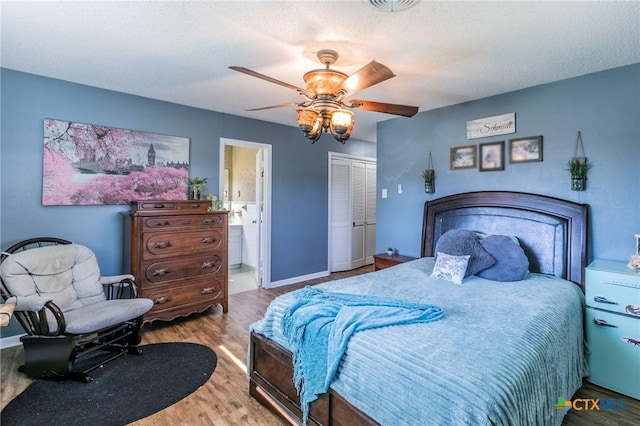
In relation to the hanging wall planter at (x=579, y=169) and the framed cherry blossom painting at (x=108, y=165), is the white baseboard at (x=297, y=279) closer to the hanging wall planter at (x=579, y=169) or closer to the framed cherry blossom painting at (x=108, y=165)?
the framed cherry blossom painting at (x=108, y=165)

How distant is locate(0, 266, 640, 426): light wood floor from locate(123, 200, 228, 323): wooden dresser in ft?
0.96

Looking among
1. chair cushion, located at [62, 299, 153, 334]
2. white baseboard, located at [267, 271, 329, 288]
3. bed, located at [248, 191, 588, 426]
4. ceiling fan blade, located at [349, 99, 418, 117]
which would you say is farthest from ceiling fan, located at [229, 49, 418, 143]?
white baseboard, located at [267, 271, 329, 288]

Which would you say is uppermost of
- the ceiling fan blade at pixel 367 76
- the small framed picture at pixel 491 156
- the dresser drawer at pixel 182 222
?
the ceiling fan blade at pixel 367 76

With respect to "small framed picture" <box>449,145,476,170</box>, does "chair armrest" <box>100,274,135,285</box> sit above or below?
below

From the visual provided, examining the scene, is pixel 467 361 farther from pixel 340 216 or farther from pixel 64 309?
pixel 340 216

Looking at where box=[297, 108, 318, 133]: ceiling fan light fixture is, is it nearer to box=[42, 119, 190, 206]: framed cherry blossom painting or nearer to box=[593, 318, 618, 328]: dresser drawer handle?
box=[42, 119, 190, 206]: framed cherry blossom painting

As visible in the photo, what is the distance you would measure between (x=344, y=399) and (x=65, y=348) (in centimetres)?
212

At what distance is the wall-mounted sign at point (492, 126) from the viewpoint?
3305 mm

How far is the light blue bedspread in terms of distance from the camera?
3.96 ft

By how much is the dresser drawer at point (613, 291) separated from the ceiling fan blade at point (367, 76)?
217 centimetres

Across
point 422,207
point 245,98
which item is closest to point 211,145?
point 245,98

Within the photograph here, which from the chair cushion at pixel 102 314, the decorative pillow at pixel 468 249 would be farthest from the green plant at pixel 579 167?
the chair cushion at pixel 102 314

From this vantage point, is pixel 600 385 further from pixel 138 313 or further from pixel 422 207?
pixel 138 313

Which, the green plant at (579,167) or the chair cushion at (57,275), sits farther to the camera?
the green plant at (579,167)
